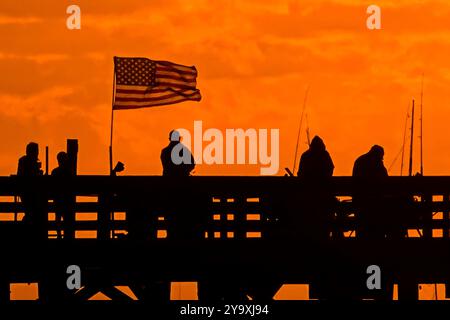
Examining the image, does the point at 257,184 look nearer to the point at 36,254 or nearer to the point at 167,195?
the point at 167,195

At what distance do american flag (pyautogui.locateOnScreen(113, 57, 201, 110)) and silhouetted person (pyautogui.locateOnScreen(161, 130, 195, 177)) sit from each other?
888 cm

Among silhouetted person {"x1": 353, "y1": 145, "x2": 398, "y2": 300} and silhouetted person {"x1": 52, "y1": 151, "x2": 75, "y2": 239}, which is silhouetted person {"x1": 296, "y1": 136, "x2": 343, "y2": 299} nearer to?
silhouetted person {"x1": 353, "y1": 145, "x2": 398, "y2": 300}

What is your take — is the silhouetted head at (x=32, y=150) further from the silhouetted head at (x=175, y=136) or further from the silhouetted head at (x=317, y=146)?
the silhouetted head at (x=317, y=146)

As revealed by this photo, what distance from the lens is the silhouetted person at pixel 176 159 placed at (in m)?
28.3

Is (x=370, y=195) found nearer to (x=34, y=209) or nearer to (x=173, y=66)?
(x=34, y=209)

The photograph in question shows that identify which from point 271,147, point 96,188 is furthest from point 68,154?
point 271,147

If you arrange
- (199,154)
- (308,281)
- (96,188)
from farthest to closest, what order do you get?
(199,154) < (308,281) < (96,188)

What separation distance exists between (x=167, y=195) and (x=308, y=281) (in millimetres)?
2899

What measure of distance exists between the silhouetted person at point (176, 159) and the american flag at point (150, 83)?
8882 millimetres

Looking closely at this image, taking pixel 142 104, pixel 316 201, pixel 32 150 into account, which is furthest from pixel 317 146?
pixel 142 104

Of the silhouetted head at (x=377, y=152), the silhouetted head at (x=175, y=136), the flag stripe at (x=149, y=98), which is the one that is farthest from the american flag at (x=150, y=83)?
the silhouetted head at (x=377, y=152)

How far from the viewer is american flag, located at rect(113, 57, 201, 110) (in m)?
37.8

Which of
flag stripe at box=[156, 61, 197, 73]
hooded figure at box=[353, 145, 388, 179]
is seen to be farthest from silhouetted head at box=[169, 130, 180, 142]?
flag stripe at box=[156, 61, 197, 73]

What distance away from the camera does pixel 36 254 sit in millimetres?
28016
